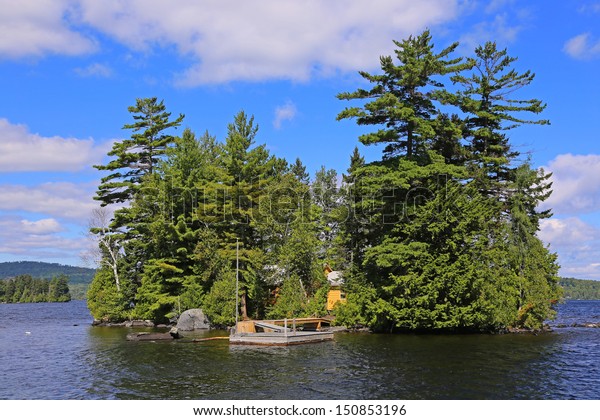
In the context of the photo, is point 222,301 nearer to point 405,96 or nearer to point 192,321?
point 192,321

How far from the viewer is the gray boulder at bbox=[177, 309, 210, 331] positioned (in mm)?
52406

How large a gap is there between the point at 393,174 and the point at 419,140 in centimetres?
516

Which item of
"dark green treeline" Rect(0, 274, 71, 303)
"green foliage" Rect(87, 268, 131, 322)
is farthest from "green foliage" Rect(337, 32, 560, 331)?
"dark green treeline" Rect(0, 274, 71, 303)

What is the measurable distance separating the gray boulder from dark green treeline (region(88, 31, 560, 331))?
4.33ft

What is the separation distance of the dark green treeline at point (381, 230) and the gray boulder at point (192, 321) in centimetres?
132

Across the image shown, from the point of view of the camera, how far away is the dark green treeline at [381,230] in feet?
142

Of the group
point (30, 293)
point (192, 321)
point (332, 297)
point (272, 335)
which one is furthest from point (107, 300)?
point (30, 293)

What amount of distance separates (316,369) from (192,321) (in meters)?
28.0

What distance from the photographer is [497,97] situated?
51438 mm

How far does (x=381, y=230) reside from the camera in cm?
4850

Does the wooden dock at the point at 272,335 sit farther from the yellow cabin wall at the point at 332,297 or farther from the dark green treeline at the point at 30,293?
the dark green treeline at the point at 30,293

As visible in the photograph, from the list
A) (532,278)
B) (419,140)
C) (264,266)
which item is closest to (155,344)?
(264,266)

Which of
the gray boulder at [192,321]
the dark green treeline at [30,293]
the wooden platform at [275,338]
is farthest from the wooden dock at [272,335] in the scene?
the dark green treeline at [30,293]
